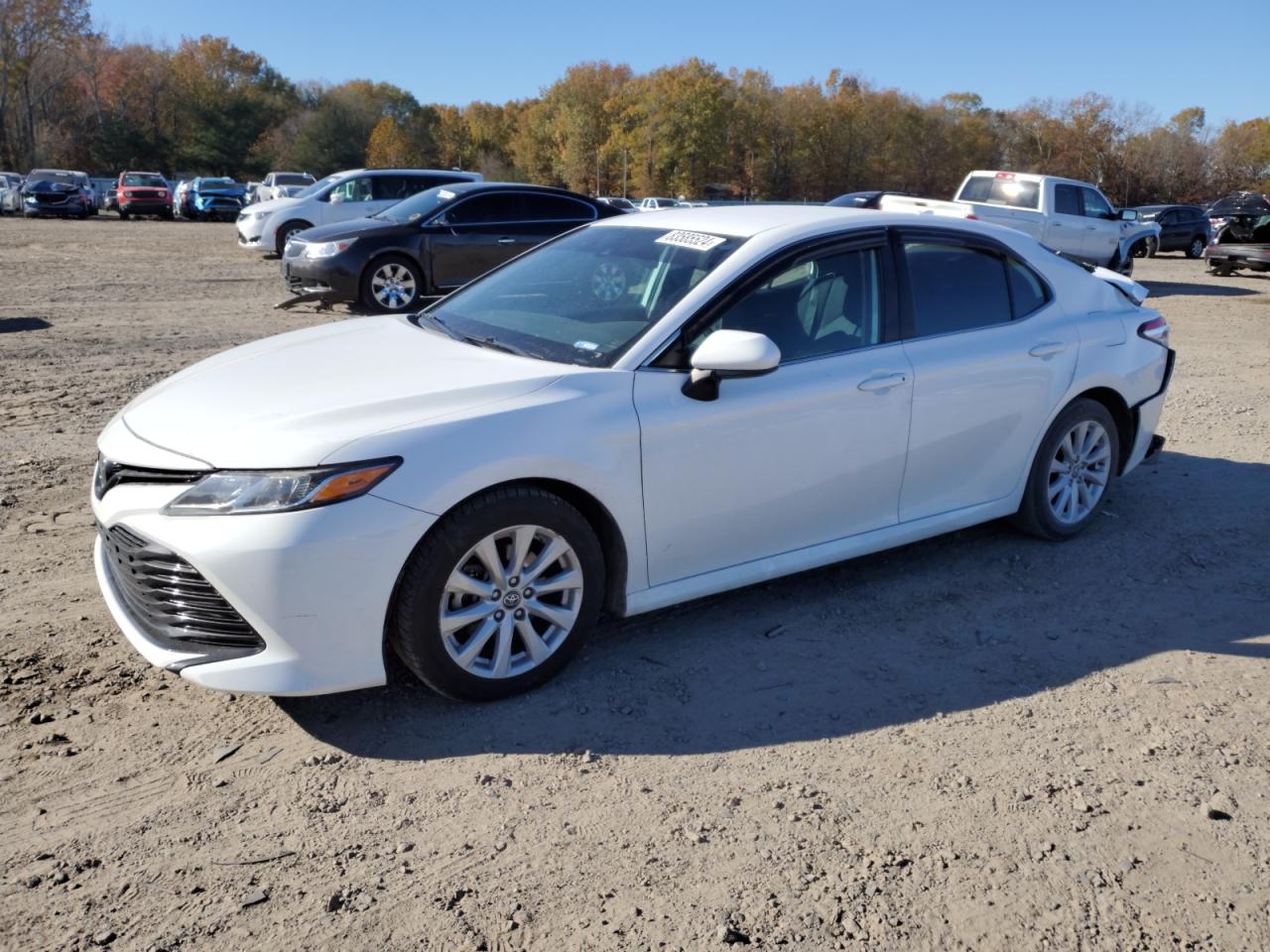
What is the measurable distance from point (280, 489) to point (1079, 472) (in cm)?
393

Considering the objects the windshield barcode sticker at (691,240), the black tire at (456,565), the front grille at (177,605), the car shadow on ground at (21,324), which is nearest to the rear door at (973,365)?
the windshield barcode sticker at (691,240)

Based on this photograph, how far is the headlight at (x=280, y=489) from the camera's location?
3129 millimetres

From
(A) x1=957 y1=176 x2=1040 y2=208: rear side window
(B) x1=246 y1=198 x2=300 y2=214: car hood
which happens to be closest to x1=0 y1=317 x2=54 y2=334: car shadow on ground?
(B) x1=246 y1=198 x2=300 y2=214: car hood

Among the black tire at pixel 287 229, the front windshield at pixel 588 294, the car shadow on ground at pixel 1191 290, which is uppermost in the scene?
the black tire at pixel 287 229

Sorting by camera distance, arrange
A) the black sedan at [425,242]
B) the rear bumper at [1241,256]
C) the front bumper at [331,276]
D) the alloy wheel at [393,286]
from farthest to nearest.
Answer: the rear bumper at [1241,256] < the alloy wheel at [393,286] < the black sedan at [425,242] < the front bumper at [331,276]

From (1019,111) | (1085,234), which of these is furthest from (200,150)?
(1085,234)

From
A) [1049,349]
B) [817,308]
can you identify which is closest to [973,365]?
[1049,349]

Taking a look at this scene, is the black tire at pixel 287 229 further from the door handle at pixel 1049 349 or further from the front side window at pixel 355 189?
the door handle at pixel 1049 349

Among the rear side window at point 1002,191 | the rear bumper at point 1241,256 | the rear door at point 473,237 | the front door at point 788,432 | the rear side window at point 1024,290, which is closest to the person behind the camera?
the front door at point 788,432

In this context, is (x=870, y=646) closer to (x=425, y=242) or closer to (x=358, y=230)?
(x=425, y=242)

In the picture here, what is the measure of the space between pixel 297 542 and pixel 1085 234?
1808 cm

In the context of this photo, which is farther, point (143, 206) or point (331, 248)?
point (143, 206)

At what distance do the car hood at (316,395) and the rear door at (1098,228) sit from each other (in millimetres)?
16837

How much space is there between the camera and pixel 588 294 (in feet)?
14.2
